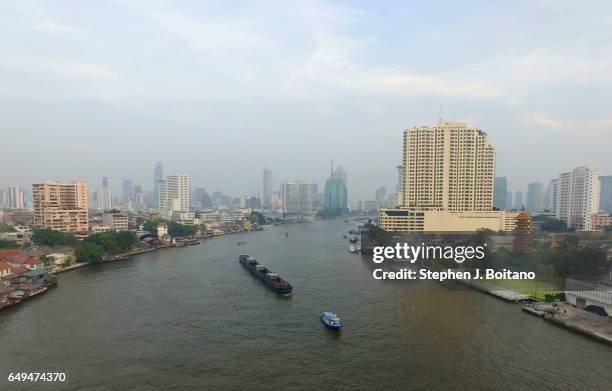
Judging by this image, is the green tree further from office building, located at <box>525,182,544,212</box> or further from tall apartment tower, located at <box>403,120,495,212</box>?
office building, located at <box>525,182,544,212</box>

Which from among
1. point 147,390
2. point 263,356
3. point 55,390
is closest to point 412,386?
point 263,356

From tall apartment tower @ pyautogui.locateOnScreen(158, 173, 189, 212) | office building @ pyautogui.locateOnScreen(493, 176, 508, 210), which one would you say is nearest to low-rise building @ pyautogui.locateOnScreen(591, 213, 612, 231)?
office building @ pyautogui.locateOnScreen(493, 176, 508, 210)

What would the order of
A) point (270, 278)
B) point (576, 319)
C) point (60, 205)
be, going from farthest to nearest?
point (60, 205)
point (270, 278)
point (576, 319)

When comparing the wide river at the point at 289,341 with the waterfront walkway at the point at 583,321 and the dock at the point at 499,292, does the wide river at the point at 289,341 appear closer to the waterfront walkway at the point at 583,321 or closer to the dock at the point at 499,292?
the waterfront walkway at the point at 583,321

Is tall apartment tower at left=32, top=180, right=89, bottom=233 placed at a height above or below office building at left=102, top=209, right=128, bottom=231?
above

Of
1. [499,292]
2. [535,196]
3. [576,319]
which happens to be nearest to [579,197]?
[499,292]

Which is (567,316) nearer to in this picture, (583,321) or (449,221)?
(583,321)

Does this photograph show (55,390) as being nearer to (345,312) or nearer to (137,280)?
(345,312)
